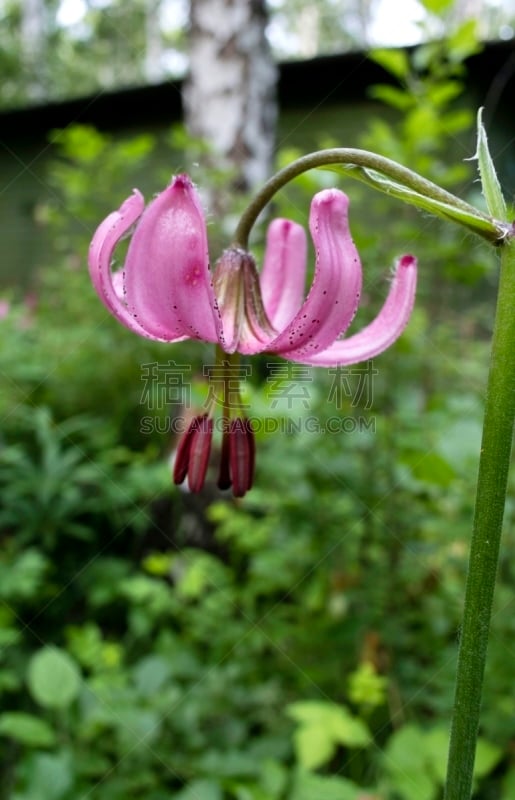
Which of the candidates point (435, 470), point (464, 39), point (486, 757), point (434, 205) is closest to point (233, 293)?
point (434, 205)

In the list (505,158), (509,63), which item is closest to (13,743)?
(505,158)

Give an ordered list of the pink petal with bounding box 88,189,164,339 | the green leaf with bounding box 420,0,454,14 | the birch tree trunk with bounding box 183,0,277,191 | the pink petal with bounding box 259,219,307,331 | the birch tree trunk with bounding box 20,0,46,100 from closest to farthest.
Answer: the pink petal with bounding box 88,189,164,339
the pink petal with bounding box 259,219,307,331
the green leaf with bounding box 420,0,454,14
the birch tree trunk with bounding box 183,0,277,191
the birch tree trunk with bounding box 20,0,46,100

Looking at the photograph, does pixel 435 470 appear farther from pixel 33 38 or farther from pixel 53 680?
pixel 33 38

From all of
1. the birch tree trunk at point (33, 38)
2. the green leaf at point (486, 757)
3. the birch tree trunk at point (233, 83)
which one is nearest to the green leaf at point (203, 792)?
the green leaf at point (486, 757)

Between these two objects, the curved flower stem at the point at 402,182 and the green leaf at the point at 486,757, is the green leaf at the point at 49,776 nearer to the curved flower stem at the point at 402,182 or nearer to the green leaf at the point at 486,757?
the green leaf at the point at 486,757

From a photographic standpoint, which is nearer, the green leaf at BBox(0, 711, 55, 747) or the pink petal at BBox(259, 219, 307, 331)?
the pink petal at BBox(259, 219, 307, 331)

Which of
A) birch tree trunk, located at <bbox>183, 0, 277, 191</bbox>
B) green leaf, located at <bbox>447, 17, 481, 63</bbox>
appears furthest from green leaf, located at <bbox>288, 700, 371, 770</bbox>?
birch tree trunk, located at <bbox>183, 0, 277, 191</bbox>

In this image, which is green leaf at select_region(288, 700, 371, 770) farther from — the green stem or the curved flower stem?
the curved flower stem
